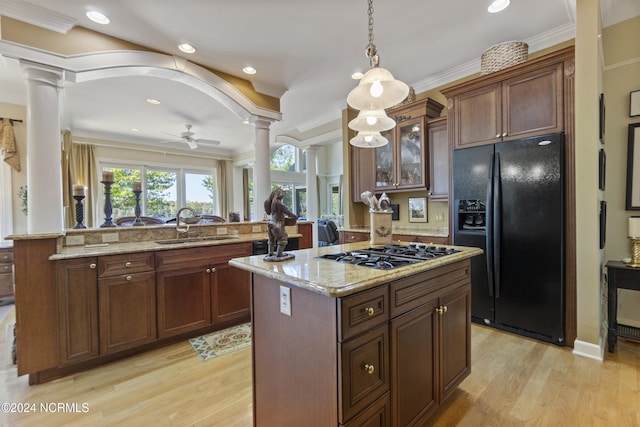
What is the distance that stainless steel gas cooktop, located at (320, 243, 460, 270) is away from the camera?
1.45 metres

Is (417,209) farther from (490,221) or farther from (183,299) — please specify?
(183,299)

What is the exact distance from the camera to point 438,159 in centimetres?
351

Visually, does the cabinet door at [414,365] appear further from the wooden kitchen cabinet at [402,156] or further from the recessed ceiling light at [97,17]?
the recessed ceiling light at [97,17]

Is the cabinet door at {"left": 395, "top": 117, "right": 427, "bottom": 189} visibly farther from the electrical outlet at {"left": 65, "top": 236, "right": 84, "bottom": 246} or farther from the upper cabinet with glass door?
the electrical outlet at {"left": 65, "top": 236, "right": 84, "bottom": 246}

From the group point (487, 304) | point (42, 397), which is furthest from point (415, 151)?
point (42, 397)

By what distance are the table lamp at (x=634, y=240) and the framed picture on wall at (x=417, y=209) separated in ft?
6.45

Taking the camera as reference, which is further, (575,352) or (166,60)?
(166,60)

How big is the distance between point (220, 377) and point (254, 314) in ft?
3.25

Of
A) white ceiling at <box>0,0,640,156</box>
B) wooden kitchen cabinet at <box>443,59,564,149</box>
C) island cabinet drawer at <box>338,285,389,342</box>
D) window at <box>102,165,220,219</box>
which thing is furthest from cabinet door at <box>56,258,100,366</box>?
window at <box>102,165,220,219</box>

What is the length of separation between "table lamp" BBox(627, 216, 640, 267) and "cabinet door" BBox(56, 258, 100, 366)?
13.8 ft

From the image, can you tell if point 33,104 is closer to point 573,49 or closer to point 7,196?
point 7,196

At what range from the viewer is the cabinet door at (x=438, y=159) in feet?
11.3

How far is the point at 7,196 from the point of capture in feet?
13.0

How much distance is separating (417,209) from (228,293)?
2725mm
